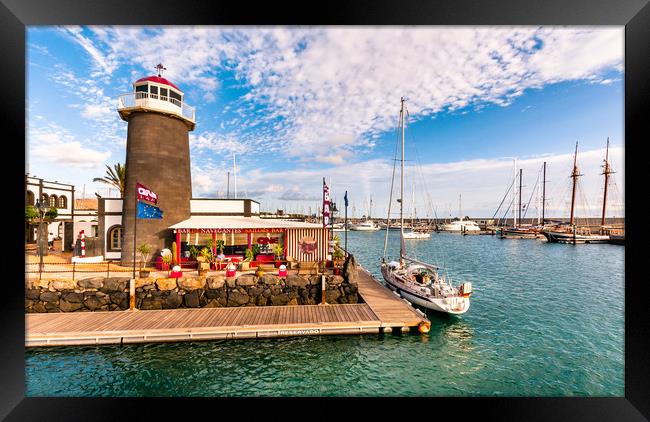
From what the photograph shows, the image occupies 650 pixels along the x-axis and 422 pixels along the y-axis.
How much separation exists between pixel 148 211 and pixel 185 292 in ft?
18.2

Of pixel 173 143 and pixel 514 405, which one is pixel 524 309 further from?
pixel 173 143

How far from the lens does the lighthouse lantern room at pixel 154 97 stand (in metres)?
15.1

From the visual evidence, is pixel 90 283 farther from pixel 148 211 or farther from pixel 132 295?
pixel 148 211

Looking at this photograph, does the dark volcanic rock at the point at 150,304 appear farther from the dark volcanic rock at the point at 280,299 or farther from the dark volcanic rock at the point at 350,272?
the dark volcanic rock at the point at 350,272

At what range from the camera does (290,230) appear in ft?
51.2

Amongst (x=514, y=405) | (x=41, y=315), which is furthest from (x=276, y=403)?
(x=41, y=315)

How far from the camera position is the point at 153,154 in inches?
611

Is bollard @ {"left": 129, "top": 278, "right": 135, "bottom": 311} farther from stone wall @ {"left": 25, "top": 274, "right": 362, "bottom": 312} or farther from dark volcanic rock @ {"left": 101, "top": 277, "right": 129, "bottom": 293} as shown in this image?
dark volcanic rock @ {"left": 101, "top": 277, "right": 129, "bottom": 293}

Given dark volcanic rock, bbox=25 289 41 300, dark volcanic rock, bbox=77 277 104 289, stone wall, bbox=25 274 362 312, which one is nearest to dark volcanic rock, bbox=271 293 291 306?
stone wall, bbox=25 274 362 312

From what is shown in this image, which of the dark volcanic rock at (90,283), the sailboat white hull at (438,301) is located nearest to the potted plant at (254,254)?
the dark volcanic rock at (90,283)

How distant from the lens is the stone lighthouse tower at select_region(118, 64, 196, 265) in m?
15.3

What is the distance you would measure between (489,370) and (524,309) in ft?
31.4

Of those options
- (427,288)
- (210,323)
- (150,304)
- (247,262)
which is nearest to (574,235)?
(427,288)
